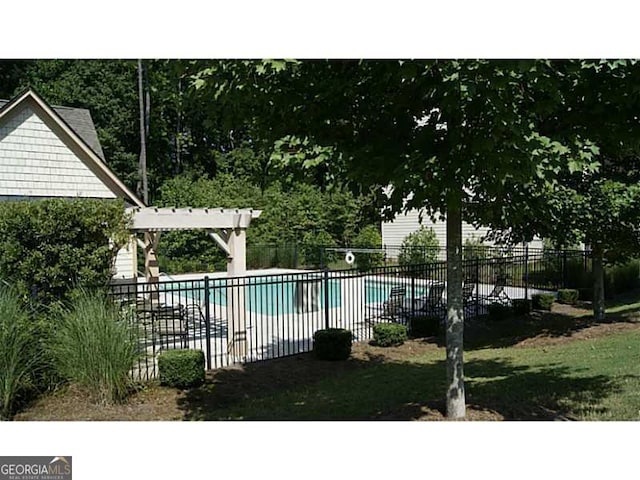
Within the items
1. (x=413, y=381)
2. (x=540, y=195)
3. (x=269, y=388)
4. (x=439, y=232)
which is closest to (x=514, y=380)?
(x=413, y=381)

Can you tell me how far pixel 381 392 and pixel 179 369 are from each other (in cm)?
273

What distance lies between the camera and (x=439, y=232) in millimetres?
23000

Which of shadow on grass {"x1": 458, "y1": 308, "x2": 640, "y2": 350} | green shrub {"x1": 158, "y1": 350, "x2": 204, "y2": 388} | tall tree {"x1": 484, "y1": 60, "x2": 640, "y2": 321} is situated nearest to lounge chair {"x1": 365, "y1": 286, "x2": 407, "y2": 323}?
shadow on grass {"x1": 458, "y1": 308, "x2": 640, "y2": 350}

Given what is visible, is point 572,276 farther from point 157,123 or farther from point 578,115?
point 157,123

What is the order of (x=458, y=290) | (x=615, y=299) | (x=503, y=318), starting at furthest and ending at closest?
(x=615, y=299) → (x=503, y=318) → (x=458, y=290)

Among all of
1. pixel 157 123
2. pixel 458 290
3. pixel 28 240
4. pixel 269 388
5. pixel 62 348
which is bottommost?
pixel 269 388

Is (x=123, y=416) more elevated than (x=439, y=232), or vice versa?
(x=439, y=232)

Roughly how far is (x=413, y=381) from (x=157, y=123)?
29.2 metres

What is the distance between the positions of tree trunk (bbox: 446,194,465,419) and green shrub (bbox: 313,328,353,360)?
154 inches

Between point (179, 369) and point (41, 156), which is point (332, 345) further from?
point (41, 156)

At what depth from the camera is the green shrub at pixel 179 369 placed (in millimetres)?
7254

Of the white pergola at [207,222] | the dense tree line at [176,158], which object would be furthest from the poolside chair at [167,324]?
the dense tree line at [176,158]

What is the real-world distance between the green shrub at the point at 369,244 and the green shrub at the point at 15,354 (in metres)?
16.9

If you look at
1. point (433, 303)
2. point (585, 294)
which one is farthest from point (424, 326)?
point (585, 294)
